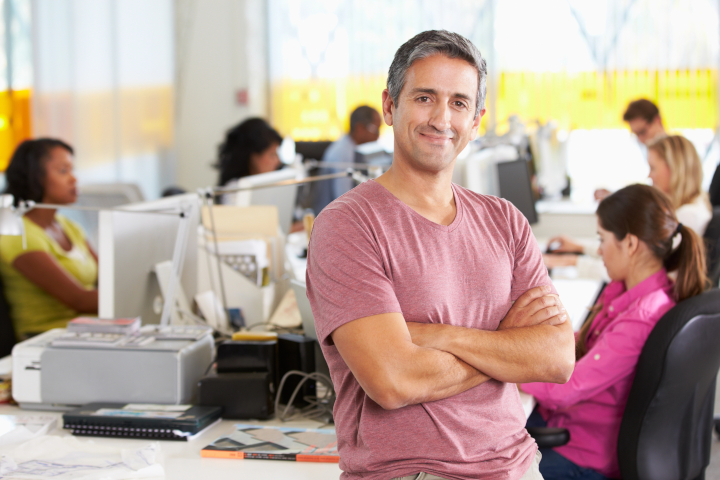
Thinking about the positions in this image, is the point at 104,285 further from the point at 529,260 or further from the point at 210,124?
the point at 210,124

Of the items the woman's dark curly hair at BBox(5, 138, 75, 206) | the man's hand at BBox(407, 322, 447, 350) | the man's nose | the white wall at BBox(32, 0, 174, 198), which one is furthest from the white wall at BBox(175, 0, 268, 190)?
the man's hand at BBox(407, 322, 447, 350)

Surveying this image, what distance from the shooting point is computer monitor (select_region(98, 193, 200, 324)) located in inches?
69.3

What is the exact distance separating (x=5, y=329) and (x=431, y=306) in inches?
69.9

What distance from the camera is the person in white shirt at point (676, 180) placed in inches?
117

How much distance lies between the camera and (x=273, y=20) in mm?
6215

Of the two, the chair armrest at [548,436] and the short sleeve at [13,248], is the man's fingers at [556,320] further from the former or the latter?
the short sleeve at [13,248]

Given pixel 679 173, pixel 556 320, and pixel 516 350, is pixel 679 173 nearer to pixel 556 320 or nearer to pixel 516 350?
pixel 556 320

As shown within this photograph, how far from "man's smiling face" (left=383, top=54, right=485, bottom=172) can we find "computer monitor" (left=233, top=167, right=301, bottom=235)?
1417 mm

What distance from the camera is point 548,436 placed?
169 cm

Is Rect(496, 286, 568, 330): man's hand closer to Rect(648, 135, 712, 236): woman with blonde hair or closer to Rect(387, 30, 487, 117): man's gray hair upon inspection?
Rect(387, 30, 487, 117): man's gray hair

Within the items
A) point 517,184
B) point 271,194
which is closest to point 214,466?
point 271,194

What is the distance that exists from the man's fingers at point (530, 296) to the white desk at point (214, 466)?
477 mm

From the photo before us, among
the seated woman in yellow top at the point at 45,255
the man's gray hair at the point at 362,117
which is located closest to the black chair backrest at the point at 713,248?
the seated woman in yellow top at the point at 45,255

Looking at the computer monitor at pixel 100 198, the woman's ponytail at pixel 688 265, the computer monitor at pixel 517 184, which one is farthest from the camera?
the computer monitor at pixel 100 198
